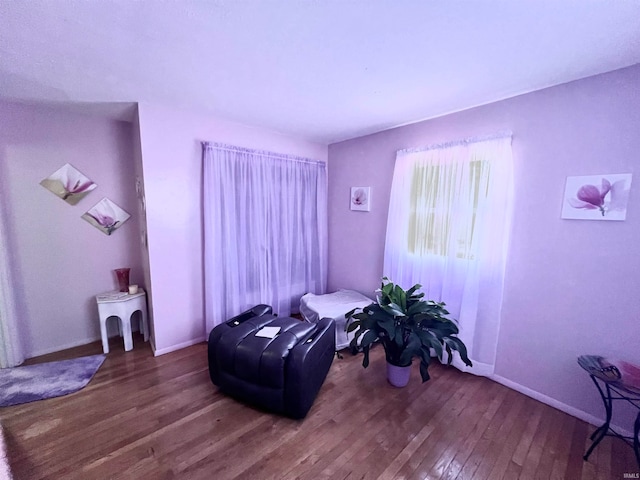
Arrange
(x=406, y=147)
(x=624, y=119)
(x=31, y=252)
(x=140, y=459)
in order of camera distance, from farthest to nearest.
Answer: (x=406, y=147) → (x=31, y=252) → (x=624, y=119) → (x=140, y=459)

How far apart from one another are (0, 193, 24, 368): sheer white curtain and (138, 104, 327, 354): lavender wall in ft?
3.79

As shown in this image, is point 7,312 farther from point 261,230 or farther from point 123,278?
point 261,230

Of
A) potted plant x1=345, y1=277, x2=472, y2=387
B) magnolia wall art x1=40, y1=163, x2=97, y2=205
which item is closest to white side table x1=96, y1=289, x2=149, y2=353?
magnolia wall art x1=40, y1=163, x2=97, y2=205

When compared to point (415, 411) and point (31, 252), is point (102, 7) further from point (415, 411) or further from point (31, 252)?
point (415, 411)

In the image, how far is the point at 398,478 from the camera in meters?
1.36

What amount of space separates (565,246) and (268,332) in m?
2.32

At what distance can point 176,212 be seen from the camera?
2.46 meters

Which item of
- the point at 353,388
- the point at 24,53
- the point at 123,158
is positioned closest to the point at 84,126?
the point at 123,158

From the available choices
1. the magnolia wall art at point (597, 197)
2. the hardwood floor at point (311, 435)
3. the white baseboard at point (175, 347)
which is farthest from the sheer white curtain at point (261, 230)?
the magnolia wall art at point (597, 197)

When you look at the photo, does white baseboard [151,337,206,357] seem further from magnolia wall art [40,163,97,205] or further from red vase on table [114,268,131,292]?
magnolia wall art [40,163,97,205]

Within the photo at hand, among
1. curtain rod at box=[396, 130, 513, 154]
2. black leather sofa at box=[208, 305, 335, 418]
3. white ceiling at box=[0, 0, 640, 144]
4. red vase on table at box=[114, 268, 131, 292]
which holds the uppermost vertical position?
white ceiling at box=[0, 0, 640, 144]

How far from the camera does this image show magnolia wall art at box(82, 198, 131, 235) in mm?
2638

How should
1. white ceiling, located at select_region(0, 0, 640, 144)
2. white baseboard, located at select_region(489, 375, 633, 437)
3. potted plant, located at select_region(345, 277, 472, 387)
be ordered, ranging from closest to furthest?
white ceiling, located at select_region(0, 0, 640, 144)
white baseboard, located at select_region(489, 375, 633, 437)
potted plant, located at select_region(345, 277, 472, 387)

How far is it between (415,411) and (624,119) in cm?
237
